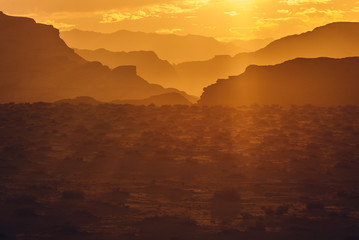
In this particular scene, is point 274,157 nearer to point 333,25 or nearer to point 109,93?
point 109,93

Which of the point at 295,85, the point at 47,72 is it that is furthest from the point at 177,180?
the point at 47,72

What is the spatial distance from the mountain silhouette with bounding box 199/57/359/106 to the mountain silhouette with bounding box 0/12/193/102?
5085 centimetres

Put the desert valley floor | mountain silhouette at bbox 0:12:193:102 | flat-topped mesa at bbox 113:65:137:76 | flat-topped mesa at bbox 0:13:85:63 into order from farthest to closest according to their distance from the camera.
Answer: flat-topped mesa at bbox 113:65:137:76, flat-topped mesa at bbox 0:13:85:63, mountain silhouette at bbox 0:12:193:102, the desert valley floor

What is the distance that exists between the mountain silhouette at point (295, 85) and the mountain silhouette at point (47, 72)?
50848 mm

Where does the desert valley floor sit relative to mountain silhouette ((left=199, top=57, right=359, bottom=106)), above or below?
below

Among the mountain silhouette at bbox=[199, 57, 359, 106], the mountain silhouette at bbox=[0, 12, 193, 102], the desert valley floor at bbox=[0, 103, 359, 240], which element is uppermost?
the mountain silhouette at bbox=[0, 12, 193, 102]

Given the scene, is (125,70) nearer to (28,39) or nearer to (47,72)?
(47,72)

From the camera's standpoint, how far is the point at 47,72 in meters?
143

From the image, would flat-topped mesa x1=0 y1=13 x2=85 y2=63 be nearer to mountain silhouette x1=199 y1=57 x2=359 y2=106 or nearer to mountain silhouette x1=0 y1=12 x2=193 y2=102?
mountain silhouette x1=0 y1=12 x2=193 y2=102

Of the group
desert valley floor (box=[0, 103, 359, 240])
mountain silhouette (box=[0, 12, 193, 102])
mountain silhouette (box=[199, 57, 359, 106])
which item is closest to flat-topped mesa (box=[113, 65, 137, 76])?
mountain silhouette (box=[0, 12, 193, 102])

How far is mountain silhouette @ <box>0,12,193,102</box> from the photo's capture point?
134 m

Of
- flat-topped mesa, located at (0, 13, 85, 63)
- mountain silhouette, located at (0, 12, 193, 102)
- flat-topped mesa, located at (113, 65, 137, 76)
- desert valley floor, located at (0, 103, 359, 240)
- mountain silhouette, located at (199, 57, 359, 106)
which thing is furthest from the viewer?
flat-topped mesa, located at (113, 65, 137, 76)

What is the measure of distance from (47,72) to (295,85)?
7089 cm

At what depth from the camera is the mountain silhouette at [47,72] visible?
134m
